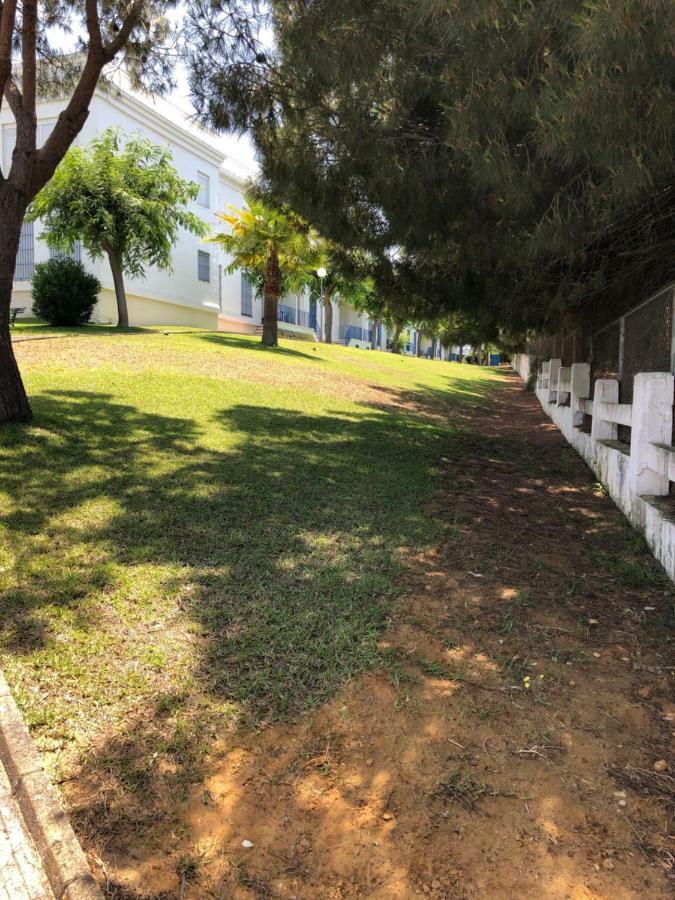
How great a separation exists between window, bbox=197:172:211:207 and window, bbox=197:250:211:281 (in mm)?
2098

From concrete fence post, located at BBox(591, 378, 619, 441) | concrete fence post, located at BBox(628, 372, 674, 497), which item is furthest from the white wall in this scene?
concrete fence post, located at BBox(628, 372, 674, 497)

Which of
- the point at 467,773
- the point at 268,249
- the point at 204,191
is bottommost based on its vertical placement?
the point at 467,773

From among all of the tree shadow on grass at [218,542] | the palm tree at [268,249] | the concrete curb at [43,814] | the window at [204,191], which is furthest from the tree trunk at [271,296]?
the concrete curb at [43,814]

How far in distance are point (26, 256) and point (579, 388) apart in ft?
70.7

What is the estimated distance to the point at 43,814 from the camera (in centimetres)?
213

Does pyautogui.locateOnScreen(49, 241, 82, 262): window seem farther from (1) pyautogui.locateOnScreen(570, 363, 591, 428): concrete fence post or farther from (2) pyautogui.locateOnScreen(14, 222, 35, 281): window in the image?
(1) pyautogui.locateOnScreen(570, 363, 591, 428): concrete fence post

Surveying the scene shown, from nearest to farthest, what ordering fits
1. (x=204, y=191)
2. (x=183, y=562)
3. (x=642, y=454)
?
(x=183, y=562)
(x=642, y=454)
(x=204, y=191)

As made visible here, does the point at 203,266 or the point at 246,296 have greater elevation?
the point at 203,266

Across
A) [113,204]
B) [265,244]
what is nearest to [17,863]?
[113,204]

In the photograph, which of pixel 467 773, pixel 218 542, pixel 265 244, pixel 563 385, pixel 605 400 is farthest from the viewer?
pixel 265 244

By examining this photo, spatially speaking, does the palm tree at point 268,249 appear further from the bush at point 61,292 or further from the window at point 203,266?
the window at point 203,266

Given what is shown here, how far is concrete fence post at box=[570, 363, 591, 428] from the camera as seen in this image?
8375 millimetres

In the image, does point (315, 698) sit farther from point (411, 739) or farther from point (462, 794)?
point (462, 794)

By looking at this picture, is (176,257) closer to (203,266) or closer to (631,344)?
(203,266)
